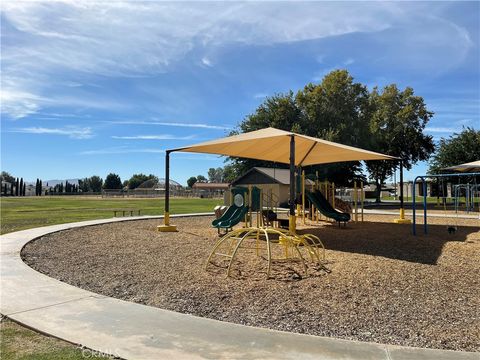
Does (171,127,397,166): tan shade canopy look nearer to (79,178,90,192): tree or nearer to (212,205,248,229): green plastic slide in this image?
(212,205,248,229): green plastic slide

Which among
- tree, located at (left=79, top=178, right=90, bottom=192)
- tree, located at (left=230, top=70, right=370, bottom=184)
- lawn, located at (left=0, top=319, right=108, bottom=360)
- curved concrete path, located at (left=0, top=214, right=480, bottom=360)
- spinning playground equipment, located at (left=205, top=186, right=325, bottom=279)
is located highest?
tree, located at (left=230, top=70, right=370, bottom=184)

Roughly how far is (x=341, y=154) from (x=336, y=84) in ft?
91.5

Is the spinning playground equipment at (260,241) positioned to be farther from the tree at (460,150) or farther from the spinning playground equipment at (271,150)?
the tree at (460,150)

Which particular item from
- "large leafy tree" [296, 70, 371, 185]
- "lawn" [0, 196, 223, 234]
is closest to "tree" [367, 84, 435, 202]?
"large leafy tree" [296, 70, 371, 185]

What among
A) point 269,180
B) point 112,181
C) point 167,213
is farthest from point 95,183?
→ point 167,213

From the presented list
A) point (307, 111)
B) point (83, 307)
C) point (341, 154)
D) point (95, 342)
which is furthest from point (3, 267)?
point (307, 111)

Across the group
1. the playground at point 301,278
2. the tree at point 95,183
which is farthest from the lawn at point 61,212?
the tree at point 95,183

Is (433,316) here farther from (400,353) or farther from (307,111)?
(307,111)

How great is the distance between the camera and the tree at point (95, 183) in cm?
14200

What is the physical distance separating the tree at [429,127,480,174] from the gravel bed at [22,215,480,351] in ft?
111

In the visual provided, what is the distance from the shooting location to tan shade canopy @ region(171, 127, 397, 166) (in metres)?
12.4

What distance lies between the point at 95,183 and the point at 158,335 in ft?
482

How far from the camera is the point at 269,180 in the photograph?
137 feet

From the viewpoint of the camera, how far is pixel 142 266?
834cm
